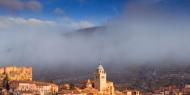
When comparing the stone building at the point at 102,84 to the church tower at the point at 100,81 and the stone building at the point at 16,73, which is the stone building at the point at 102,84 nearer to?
the church tower at the point at 100,81

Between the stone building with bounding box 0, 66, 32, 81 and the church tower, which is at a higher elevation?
the stone building with bounding box 0, 66, 32, 81

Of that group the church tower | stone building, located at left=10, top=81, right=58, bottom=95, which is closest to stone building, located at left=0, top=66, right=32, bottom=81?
stone building, located at left=10, top=81, right=58, bottom=95

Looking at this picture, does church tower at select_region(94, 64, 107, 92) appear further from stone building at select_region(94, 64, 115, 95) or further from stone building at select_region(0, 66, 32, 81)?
stone building at select_region(0, 66, 32, 81)

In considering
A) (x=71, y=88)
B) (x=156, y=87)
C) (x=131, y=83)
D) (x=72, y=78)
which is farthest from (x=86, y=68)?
(x=71, y=88)

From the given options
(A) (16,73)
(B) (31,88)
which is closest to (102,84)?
(B) (31,88)

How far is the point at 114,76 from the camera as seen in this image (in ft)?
297

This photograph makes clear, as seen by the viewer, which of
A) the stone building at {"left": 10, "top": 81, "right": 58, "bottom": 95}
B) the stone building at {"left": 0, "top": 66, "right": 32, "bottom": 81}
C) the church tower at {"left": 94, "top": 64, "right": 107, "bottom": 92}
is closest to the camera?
the stone building at {"left": 10, "top": 81, "right": 58, "bottom": 95}

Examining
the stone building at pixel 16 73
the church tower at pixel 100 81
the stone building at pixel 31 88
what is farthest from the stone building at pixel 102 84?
the stone building at pixel 16 73

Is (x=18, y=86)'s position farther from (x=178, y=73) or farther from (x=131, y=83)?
(x=178, y=73)

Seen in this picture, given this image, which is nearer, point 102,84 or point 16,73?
point 102,84

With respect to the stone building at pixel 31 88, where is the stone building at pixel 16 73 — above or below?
above

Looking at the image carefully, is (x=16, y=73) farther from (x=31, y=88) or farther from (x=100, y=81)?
(x=100, y=81)

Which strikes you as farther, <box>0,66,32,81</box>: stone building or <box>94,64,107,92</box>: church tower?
<box>0,66,32,81</box>: stone building

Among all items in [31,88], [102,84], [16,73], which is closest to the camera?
[31,88]
